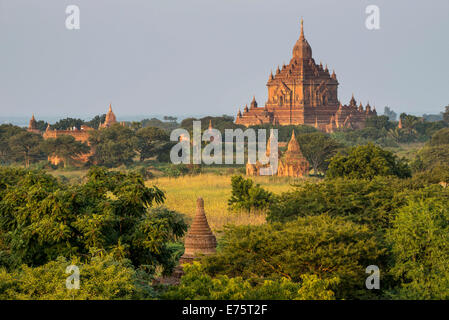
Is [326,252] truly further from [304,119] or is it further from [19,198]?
[304,119]

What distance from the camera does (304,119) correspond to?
123m

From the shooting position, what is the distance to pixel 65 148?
251 ft

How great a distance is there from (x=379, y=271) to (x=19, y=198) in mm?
9881

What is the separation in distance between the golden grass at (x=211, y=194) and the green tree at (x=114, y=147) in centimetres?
1507

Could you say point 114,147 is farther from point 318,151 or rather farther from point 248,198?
point 248,198

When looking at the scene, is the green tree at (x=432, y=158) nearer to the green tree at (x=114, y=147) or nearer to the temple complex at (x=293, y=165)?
the temple complex at (x=293, y=165)

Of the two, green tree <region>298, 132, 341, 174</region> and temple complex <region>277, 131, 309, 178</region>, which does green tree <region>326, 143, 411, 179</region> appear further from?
green tree <region>298, 132, 341, 174</region>

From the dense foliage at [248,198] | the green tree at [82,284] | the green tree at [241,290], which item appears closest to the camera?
the green tree at [82,284]

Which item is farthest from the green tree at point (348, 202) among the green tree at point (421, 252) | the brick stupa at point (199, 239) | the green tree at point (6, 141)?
the green tree at point (6, 141)

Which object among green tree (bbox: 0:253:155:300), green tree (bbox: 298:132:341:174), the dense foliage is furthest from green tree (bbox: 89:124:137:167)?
green tree (bbox: 0:253:155:300)

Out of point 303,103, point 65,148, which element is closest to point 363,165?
point 65,148

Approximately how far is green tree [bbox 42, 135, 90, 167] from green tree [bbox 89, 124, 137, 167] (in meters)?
1.49

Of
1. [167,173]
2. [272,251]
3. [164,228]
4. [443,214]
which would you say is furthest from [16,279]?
[167,173]

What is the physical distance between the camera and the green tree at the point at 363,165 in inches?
1694
